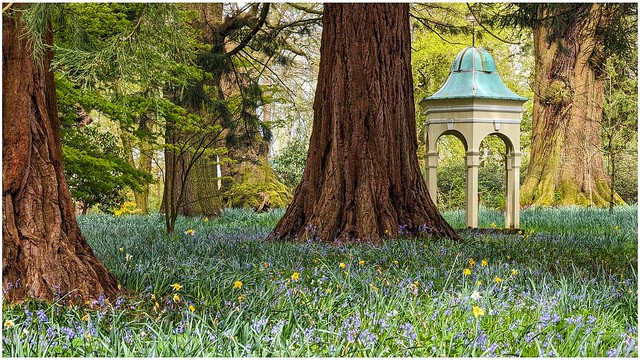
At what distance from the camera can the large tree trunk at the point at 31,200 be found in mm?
3369

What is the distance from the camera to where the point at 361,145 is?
21.2 feet

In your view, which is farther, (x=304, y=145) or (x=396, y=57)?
(x=304, y=145)

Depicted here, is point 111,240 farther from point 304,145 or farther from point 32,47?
point 304,145

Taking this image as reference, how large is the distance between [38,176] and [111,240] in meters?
2.74

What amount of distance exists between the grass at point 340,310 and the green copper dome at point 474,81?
12.2 feet

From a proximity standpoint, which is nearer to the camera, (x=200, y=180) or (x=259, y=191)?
(x=200, y=180)

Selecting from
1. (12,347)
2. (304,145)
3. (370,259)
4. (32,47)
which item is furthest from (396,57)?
(304,145)

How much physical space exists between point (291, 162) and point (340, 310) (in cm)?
1696

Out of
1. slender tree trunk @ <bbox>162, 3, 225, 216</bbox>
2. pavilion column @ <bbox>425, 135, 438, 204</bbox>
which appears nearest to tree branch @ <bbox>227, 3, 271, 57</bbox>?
slender tree trunk @ <bbox>162, 3, 225, 216</bbox>

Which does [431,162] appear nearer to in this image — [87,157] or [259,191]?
[87,157]

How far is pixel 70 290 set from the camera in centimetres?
341

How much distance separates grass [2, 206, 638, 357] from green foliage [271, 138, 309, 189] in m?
14.6

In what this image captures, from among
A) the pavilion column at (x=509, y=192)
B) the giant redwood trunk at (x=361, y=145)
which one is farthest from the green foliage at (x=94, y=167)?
the pavilion column at (x=509, y=192)

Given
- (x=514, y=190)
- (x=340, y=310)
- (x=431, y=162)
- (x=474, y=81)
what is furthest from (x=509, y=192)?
(x=340, y=310)
